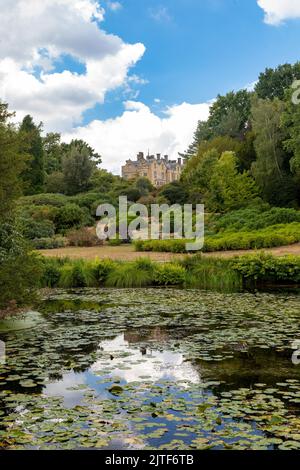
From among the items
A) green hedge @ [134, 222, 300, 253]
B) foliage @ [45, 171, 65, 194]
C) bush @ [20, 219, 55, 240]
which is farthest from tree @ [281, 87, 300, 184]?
foliage @ [45, 171, 65, 194]

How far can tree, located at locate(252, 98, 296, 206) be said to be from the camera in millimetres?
34938

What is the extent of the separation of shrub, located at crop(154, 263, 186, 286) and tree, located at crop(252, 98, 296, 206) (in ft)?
63.5

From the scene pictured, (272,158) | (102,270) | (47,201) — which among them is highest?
(272,158)

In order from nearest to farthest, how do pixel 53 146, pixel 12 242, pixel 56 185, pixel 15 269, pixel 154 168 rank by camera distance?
pixel 15 269, pixel 12 242, pixel 56 185, pixel 53 146, pixel 154 168

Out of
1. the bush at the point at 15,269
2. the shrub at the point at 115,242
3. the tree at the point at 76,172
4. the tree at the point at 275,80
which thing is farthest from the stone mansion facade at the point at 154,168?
the bush at the point at 15,269

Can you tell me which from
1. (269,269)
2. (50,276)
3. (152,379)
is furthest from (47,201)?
(152,379)

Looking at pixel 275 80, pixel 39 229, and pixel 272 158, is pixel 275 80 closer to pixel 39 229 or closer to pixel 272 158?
pixel 272 158

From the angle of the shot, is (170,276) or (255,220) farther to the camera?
(255,220)

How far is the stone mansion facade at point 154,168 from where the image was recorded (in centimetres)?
9669

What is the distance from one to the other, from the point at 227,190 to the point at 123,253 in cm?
1240

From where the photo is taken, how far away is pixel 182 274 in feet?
56.7

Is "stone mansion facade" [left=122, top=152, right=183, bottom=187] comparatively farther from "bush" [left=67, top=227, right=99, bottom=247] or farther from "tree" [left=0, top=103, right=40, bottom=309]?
"tree" [left=0, top=103, right=40, bottom=309]

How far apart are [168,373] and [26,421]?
2.28m

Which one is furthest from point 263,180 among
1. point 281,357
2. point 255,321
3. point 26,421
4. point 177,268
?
point 26,421
